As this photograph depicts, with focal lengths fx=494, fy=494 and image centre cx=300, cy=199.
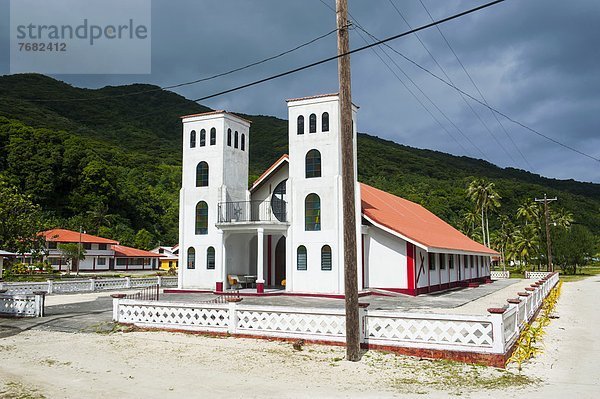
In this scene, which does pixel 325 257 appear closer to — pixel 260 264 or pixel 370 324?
pixel 260 264

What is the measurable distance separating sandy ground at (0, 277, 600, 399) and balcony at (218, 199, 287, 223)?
1512cm

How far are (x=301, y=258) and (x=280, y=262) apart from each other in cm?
448

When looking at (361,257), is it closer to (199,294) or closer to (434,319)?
(199,294)

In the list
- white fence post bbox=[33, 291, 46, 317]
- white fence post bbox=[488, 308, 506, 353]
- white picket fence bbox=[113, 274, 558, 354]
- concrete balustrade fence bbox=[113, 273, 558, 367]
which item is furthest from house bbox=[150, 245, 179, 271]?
white fence post bbox=[488, 308, 506, 353]

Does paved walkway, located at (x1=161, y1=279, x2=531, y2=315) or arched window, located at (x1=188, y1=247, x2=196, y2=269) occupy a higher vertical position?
arched window, located at (x1=188, y1=247, x2=196, y2=269)

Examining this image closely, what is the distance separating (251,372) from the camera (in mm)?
9453

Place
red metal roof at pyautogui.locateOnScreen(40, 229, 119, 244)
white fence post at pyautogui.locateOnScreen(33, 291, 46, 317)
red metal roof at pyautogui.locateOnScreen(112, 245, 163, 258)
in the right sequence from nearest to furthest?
white fence post at pyautogui.locateOnScreen(33, 291, 46, 317) < red metal roof at pyautogui.locateOnScreen(40, 229, 119, 244) < red metal roof at pyautogui.locateOnScreen(112, 245, 163, 258)

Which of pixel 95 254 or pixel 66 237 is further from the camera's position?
pixel 95 254

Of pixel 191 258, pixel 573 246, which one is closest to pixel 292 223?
pixel 191 258

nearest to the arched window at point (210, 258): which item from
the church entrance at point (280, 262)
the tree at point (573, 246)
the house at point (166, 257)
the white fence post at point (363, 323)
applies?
the church entrance at point (280, 262)

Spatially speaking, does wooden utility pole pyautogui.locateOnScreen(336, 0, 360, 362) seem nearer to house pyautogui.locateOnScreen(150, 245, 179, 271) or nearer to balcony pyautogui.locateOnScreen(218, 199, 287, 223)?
balcony pyautogui.locateOnScreen(218, 199, 287, 223)

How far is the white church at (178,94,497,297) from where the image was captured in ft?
82.4

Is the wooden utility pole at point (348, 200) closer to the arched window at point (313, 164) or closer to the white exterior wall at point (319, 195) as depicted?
the white exterior wall at point (319, 195)

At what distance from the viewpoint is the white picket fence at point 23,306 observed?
1734 cm
